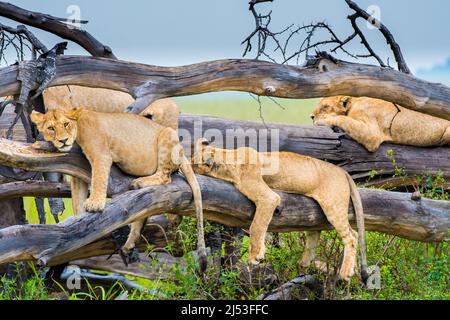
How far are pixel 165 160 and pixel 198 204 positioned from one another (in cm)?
40

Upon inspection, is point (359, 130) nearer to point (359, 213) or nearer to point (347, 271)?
point (359, 213)

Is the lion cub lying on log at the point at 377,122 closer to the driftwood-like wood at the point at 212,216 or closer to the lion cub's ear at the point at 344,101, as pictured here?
the lion cub's ear at the point at 344,101

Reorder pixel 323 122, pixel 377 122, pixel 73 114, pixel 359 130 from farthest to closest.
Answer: pixel 377 122 < pixel 323 122 < pixel 359 130 < pixel 73 114

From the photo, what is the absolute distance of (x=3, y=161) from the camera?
21.0ft

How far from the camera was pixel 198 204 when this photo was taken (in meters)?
6.79

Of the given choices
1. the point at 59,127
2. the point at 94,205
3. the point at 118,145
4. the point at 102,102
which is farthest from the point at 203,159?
the point at 102,102

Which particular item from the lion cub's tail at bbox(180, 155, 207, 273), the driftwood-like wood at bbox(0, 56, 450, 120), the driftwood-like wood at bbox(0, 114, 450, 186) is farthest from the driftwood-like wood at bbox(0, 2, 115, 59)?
the lion cub's tail at bbox(180, 155, 207, 273)

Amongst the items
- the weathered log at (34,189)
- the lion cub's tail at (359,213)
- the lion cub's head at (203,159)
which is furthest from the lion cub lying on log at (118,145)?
the weathered log at (34,189)

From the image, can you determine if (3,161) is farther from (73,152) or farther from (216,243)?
(216,243)

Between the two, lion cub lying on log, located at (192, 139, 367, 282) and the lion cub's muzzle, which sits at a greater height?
the lion cub's muzzle

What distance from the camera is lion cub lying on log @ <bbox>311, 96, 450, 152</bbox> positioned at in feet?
29.8

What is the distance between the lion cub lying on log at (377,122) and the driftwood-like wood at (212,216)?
121cm

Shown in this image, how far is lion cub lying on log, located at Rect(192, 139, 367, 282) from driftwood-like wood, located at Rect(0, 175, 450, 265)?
96 mm

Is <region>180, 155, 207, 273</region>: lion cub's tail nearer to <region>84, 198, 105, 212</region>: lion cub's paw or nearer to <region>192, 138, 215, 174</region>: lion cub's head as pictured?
<region>192, 138, 215, 174</region>: lion cub's head
